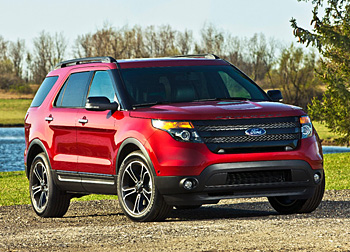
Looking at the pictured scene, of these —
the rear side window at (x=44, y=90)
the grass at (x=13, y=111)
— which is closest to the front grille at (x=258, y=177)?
the rear side window at (x=44, y=90)

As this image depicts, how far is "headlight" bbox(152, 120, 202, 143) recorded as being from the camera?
317 inches

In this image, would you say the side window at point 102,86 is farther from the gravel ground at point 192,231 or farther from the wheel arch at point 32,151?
the gravel ground at point 192,231

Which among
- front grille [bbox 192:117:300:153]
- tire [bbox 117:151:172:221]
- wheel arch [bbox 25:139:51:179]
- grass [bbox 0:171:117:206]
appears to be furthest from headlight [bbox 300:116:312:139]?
grass [bbox 0:171:117:206]

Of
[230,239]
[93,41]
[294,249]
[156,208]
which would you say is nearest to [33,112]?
[156,208]

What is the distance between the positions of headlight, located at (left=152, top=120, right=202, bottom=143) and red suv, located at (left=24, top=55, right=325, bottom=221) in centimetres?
1

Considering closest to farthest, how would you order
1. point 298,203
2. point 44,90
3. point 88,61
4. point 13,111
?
point 298,203 < point 88,61 < point 44,90 < point 13,111

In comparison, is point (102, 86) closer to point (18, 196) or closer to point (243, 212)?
point (243, 212)

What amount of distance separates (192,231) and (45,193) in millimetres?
3320

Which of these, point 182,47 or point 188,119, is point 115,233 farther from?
point 182,47

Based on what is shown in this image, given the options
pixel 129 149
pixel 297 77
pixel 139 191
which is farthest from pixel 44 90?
pixel 297 77

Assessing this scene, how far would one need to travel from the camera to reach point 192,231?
25.4ft

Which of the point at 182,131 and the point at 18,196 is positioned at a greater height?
the point at 182,131

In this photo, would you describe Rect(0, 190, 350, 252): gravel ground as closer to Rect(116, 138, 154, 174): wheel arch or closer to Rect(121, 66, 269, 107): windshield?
Rect(116, 138, 154, 174): wheel arch

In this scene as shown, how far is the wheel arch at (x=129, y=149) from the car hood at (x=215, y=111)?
1.06 feet
